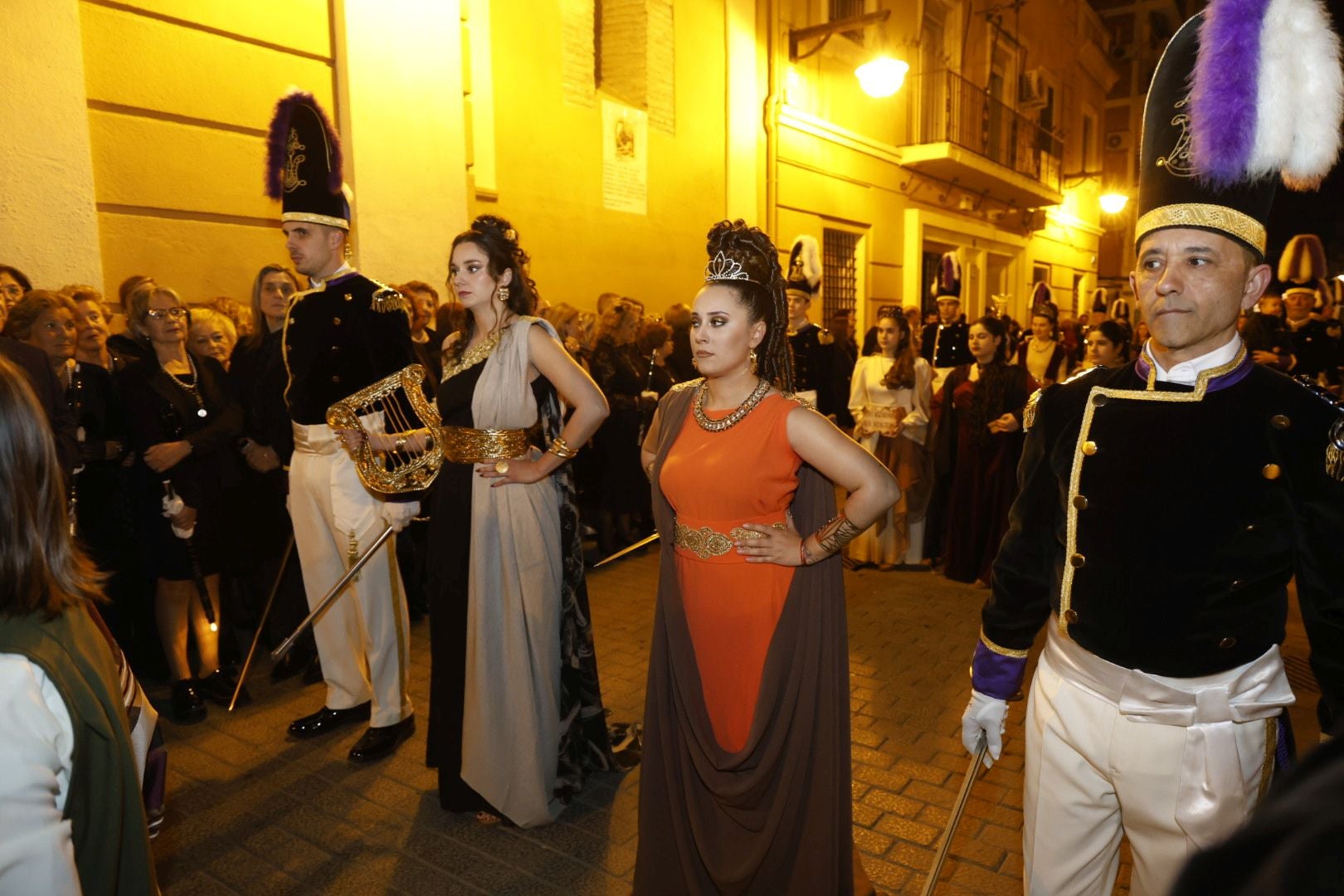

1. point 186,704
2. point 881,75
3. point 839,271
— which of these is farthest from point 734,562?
point 839,271

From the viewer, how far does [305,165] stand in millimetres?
3861

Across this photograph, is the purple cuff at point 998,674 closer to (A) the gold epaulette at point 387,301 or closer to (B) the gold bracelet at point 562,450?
(B) the gold bracelet at point 562,450

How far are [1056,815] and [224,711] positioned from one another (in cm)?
394

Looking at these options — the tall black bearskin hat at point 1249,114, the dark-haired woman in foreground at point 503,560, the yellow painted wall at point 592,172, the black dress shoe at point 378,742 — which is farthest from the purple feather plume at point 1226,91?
the yellow painted wall at point 592,172

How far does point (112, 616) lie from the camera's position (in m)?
4.57

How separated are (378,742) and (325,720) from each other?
421 millimetres

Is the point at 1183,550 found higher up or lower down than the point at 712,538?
higher up

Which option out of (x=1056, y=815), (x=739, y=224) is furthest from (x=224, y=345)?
(x=1056, y=815)

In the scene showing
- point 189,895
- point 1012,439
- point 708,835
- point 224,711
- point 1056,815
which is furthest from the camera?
point 1012,439

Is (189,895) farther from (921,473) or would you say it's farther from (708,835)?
(921,473)

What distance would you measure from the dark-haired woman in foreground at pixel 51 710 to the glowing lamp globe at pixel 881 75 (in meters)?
12.4

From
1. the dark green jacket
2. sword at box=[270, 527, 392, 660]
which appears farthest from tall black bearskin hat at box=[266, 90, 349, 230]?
the dark green jacket

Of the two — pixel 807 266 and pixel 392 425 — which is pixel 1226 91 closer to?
pixel 392 425

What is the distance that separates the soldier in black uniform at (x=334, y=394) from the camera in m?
3.81
